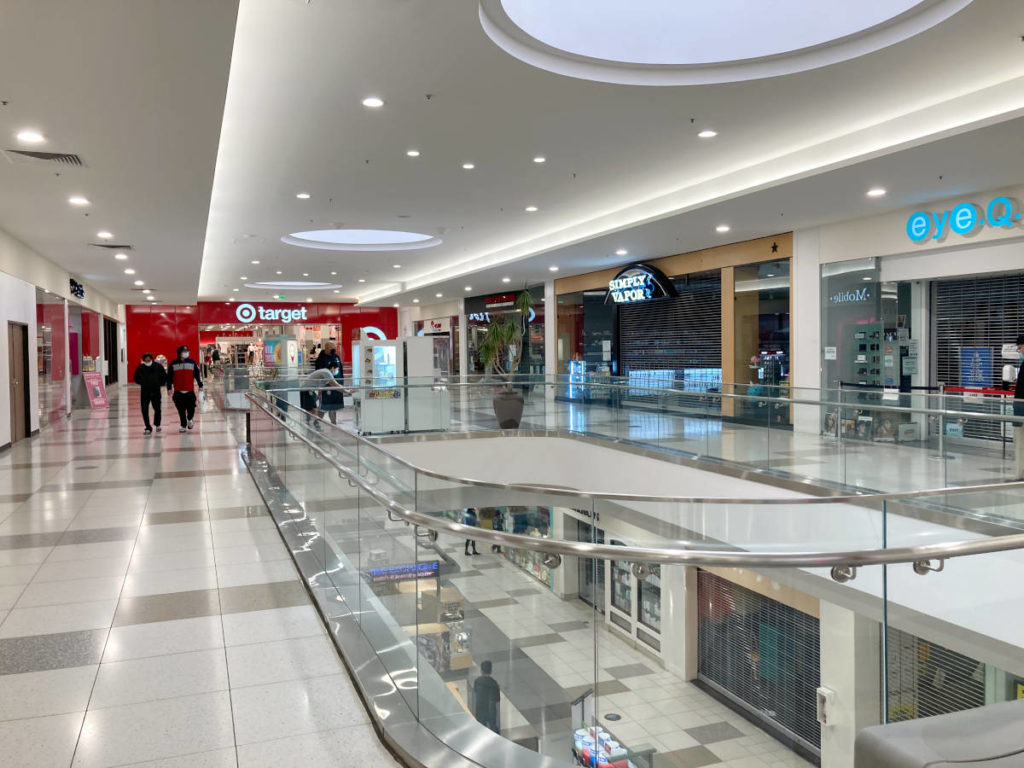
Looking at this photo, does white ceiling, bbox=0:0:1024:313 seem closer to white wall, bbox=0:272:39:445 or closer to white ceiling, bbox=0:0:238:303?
white ceiling, bbox=0:0:238:303

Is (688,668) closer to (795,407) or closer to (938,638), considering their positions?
(938,638)

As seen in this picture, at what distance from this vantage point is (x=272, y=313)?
35.0m

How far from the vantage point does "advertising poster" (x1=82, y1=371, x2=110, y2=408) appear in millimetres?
20578

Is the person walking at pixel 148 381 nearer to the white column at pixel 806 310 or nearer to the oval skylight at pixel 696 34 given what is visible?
the oval skylight at pixel 696 34

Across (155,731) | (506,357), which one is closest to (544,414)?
(506,357)

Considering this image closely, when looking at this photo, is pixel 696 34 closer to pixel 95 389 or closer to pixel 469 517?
pixel 469 517

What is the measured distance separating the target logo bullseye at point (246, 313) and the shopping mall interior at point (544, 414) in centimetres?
1611

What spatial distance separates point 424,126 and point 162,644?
20.1 ft

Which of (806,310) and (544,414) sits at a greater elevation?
(806,310)

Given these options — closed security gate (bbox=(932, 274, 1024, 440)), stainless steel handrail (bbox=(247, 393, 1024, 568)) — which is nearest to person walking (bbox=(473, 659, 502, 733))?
stainless steel handrail (bbox=(247, 393, 1024, 568))

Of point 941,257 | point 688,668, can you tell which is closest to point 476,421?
point 941,257

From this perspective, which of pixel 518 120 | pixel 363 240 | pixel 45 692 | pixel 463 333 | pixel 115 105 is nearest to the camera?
pixel 45 692

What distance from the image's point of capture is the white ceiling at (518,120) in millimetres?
6324

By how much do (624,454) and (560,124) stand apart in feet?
17.8
